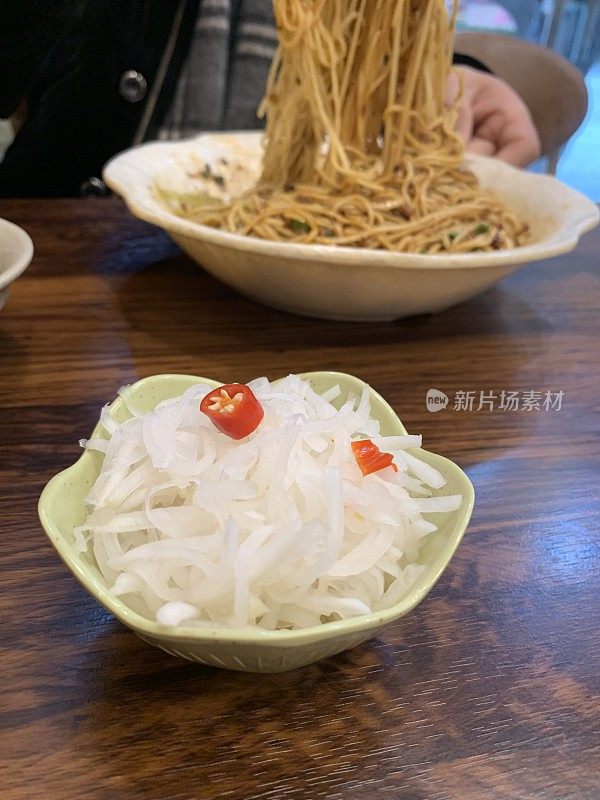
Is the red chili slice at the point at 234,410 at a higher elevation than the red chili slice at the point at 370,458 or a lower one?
higher

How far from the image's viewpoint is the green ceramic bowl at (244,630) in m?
0.48

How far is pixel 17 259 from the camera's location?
3.26 ft

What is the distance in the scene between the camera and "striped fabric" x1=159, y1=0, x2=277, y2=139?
217 cm

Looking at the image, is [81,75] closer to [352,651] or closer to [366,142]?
[366,142]

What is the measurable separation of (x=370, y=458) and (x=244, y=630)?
0.67 ft

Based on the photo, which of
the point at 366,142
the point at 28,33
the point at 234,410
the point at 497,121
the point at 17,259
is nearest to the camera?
the point at 234,410

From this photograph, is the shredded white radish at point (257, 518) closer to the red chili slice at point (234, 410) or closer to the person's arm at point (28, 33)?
the red chili slice at point (234, 410)

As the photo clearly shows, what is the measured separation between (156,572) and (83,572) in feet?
0.19

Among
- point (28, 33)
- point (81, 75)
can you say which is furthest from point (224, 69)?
point (28, 33)

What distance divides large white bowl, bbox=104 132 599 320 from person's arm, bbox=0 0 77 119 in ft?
2.56

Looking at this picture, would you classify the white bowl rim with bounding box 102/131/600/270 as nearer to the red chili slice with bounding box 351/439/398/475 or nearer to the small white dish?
the small white dish

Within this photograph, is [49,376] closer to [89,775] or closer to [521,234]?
[89,775]

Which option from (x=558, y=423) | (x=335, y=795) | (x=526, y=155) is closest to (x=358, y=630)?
(x=335, y=795)

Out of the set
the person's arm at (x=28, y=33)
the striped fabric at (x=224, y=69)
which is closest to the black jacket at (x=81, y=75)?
the person's arm at (x=28, y=33)
